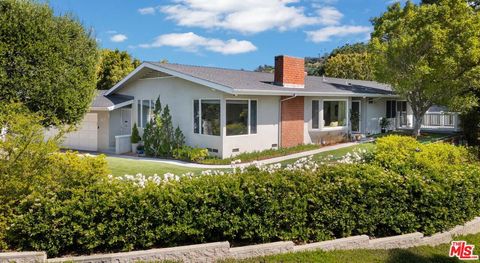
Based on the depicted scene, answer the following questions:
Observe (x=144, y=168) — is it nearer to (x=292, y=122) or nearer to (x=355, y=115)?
(x=292, y=122)

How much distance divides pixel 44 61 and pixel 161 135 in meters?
6.44

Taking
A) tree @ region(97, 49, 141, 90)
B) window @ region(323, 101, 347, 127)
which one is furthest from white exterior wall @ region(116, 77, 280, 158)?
tree @ region(97, 49, 141, 90)

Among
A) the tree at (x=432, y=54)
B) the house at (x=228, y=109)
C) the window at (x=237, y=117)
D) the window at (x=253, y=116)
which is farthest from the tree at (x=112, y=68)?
the tree at (x=432, y=54)

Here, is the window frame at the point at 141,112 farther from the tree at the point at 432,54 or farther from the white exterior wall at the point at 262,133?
the tree at the point at 432,54

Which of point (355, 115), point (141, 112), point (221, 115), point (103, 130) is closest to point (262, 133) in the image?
point (221, 115)

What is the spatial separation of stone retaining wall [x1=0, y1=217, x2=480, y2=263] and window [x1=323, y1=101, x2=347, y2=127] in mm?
14121

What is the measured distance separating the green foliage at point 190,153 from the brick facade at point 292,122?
4239 millimetres

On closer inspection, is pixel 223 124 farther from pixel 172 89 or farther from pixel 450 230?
pixel 450 230

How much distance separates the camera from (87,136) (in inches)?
781

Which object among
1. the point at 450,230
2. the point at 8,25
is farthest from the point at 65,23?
the point at 450,230

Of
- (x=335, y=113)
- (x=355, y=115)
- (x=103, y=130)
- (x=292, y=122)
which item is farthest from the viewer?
(x=355, y=115)

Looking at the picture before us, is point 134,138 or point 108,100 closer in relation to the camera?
point 134,138

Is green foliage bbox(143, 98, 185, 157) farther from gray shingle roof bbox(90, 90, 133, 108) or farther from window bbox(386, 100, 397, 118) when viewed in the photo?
window bbox(386, 100, 397, 118)

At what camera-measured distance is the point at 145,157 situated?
1698 centimetres
